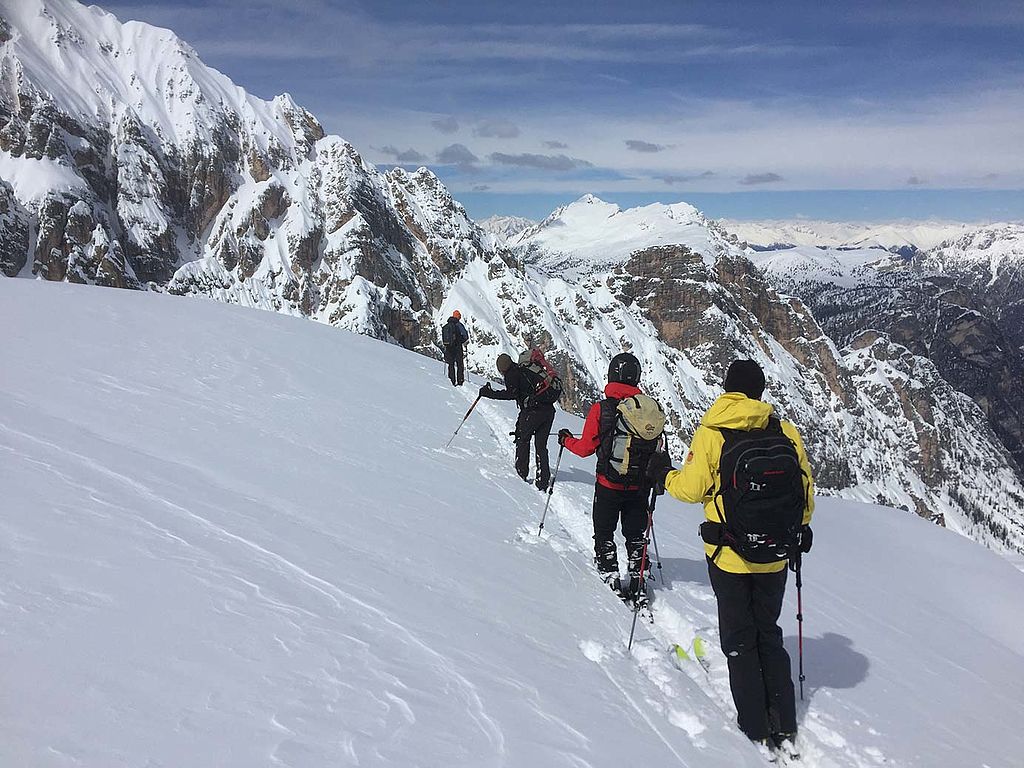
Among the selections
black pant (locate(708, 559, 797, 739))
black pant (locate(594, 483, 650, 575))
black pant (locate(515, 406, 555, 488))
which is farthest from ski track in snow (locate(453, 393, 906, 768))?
black pant (locate(515, 406, 555, 488))

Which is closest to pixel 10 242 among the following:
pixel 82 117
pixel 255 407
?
pixel 82 117

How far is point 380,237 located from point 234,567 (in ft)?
644

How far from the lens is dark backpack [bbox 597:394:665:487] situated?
6.93 metres

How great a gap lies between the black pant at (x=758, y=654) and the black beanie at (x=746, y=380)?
5.02ft

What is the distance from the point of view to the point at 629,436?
697 centimetres

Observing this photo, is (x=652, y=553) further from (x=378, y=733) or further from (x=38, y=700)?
(x=38, y=700)

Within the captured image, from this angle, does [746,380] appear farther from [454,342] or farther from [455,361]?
[455,361]

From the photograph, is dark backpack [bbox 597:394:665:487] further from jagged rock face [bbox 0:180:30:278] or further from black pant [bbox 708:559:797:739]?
jagged rock face [bbox 0:180:30:278]

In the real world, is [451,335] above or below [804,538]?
above

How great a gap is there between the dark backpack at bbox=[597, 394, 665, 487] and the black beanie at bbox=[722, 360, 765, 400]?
1.74 m

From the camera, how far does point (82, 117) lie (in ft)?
530

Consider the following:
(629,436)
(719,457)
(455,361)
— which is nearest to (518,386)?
(629,436)

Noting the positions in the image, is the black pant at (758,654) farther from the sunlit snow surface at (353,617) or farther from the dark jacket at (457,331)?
the dark jacket at (457,331)

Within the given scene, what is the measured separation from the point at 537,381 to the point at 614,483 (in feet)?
14.2
